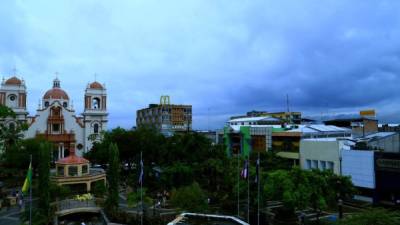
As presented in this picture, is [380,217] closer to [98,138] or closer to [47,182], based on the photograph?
[47,182]

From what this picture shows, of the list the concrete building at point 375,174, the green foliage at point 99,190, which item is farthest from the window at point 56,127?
the concrete building at point 375,174

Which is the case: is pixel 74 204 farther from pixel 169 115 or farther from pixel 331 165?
pixel 169 115

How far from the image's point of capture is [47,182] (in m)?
35.1

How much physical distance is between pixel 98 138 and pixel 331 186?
62.8m

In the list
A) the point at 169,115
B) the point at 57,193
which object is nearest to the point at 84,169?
the point at 57,193

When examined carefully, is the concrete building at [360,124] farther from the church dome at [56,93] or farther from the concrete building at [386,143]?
the church dome at [56,93]

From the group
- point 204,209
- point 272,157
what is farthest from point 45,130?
point 204,209

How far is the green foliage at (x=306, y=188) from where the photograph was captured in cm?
3369

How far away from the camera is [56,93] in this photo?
291ft

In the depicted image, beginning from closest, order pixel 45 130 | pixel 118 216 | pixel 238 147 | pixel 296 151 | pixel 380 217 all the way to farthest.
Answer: pixel 380 217 < pixel 118 216 < pixel 296 151 < pixel 238 147 < pixel 45 130

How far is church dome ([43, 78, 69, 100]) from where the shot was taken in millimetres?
87875

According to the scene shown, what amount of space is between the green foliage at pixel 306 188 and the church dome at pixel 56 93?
65.2 meters

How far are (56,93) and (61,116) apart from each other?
6.23m

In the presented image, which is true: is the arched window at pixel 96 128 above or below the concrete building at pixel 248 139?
above
